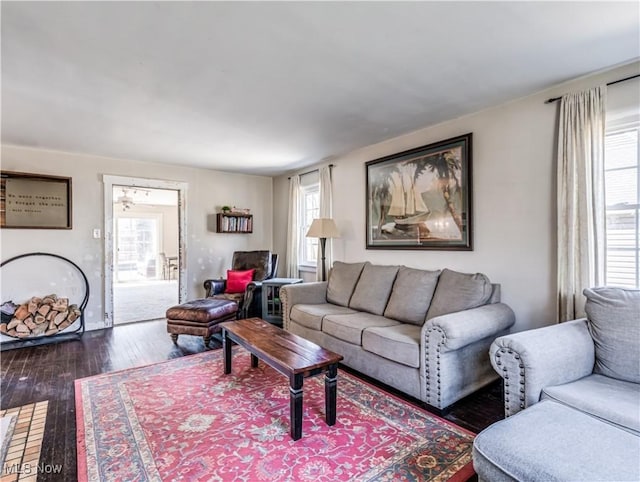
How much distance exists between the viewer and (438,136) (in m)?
3.36

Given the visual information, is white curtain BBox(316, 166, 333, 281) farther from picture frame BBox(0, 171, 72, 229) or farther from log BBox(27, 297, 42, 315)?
log BBox(27, 297, 42, 315)

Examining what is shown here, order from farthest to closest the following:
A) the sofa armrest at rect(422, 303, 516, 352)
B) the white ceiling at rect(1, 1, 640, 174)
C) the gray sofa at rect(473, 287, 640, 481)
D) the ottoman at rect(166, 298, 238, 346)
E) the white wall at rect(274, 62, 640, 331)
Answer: the ottoman at rect(166, 298, 238, 346) < the white wall at rect(274, 62, 640, 331) < the sofa armrest at rect(422, 303, 516, 352) < the white ceiling at rect(1, 1, 640, 174) < the gray sofa at rect(473, 287, 640, 481)

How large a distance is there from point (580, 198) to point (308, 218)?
3603mm

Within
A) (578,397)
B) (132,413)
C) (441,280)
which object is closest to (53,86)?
(132,413)

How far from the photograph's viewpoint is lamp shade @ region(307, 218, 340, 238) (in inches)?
165

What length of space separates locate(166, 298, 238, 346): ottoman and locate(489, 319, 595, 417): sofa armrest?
288cm

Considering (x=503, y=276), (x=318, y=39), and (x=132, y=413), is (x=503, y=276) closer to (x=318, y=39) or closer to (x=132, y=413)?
(x=318, y=39)

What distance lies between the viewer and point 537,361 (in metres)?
1.70

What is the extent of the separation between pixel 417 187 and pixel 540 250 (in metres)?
1.32

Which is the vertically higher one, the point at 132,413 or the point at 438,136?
the point at 438,136

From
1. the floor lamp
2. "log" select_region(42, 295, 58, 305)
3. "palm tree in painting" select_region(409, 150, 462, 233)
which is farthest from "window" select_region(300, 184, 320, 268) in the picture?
"log" select_region(42, 295, 58, 305)

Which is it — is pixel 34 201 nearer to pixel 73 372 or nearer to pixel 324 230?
pixel 73 372

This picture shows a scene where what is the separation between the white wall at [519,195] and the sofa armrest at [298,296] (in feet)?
4.53

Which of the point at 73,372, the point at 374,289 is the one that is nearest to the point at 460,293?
the point at 374,289
